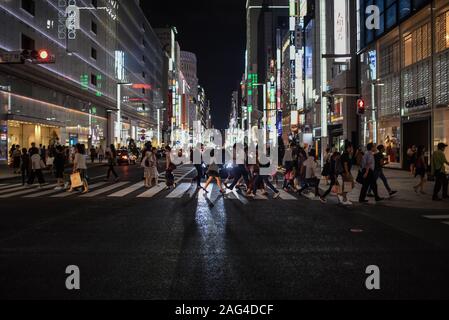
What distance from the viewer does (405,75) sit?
28.2 meters

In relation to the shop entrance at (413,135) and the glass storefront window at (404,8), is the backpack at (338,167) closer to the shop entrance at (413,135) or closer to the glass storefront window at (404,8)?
the shop entrance at (413,135)

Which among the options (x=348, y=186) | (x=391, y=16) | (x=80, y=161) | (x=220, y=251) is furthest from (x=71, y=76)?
(x=220, y=251)

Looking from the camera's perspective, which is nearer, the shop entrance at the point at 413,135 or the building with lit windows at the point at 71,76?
the shop entrance at the point at 413,135

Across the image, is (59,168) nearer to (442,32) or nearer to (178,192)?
(178,192)

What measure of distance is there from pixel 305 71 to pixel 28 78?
Answer: 1303 inches

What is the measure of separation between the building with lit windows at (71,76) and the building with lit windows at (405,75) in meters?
25.5

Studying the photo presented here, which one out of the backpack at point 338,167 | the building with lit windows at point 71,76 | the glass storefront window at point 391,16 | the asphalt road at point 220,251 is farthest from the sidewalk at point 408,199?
the building with lit windows at point 71,76

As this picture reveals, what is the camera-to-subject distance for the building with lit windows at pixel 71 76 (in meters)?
34.3

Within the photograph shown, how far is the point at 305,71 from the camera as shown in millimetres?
57094

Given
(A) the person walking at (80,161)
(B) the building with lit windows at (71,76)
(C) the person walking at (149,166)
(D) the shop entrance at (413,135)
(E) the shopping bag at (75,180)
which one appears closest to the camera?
(A) the person walking at (80,161)
